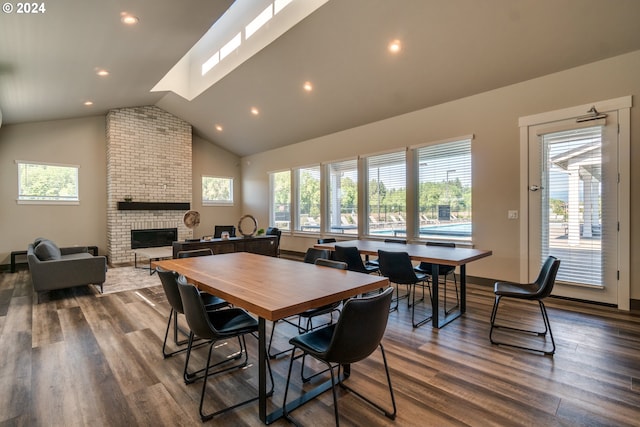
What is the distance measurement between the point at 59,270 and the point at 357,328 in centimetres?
462

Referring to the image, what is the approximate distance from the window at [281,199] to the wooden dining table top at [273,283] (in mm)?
5336

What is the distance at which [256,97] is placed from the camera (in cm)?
623

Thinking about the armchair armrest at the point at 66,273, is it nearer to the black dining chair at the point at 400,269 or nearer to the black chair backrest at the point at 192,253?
the black chair backrest at the point at 192,253

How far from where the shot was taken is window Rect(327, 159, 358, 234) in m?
6.55

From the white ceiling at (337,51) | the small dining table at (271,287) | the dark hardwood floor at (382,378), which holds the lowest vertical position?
the dark hardwood floor at (382,378)

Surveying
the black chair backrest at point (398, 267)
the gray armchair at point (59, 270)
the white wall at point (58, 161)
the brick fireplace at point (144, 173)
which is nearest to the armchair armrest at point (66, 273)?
the gray armchair at point (59, 270)

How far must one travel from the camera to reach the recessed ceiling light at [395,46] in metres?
3.97

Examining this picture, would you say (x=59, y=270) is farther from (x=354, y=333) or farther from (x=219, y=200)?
(x=219, y=200)

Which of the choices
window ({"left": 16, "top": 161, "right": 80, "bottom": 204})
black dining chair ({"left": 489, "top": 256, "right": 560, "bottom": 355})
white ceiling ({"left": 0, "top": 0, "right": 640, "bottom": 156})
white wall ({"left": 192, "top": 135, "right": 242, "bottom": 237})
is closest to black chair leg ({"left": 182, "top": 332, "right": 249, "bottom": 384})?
black dining chair ({"left": 489, "top": 256, "right": 560, "bottom": 355})

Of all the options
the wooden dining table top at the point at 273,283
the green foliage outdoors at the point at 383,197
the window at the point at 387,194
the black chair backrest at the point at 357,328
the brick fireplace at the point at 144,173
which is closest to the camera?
the black chair backrest at the point at 357,328

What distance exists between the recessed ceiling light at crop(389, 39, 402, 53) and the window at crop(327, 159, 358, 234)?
100 inches

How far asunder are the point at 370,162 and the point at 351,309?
496cm

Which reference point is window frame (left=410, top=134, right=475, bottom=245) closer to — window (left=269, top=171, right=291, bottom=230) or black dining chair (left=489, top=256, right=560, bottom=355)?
black dining chair (left=489, top=256, right=560, bottom=355)

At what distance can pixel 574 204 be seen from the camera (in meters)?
3.83
